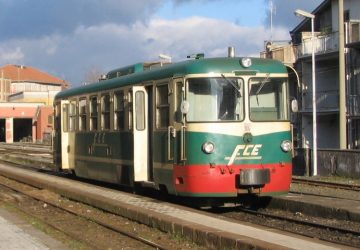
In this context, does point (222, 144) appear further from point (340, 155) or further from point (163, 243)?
point (340, 155)

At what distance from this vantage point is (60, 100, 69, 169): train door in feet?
68.5

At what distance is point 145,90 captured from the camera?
48.1 ft

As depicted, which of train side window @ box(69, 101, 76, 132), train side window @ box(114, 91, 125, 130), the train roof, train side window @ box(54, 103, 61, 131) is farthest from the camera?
train side window @ box(54, 103, 61, 131)

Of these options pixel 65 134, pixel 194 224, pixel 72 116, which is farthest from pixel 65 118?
pixel 194 224

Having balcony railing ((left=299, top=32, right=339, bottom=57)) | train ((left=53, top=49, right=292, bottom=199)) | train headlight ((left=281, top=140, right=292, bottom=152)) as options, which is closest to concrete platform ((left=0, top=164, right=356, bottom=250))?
train ((left=53, top=49, right=292, bottom=199))

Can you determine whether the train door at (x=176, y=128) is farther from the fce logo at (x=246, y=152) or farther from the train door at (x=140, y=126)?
the train door at (x=140, y=126)

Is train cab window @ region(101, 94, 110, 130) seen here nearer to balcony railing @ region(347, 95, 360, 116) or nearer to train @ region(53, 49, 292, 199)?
train @ region(53, 49, 292, 199)

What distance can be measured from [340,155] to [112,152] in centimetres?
1042

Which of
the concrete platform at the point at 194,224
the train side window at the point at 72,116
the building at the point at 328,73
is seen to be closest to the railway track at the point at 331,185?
the concrete platform at the point at 194,224

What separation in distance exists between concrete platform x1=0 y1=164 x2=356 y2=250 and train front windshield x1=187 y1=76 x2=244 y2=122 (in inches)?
76.2

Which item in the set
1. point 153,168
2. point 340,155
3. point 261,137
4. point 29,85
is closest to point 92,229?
point 153,168

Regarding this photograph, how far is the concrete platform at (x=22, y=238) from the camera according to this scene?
959 cm

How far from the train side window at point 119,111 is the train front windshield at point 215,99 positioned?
3349 millimetres

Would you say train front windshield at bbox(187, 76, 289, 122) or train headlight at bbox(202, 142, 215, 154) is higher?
train front windshield at bbox(187, 76, 289, 122)
